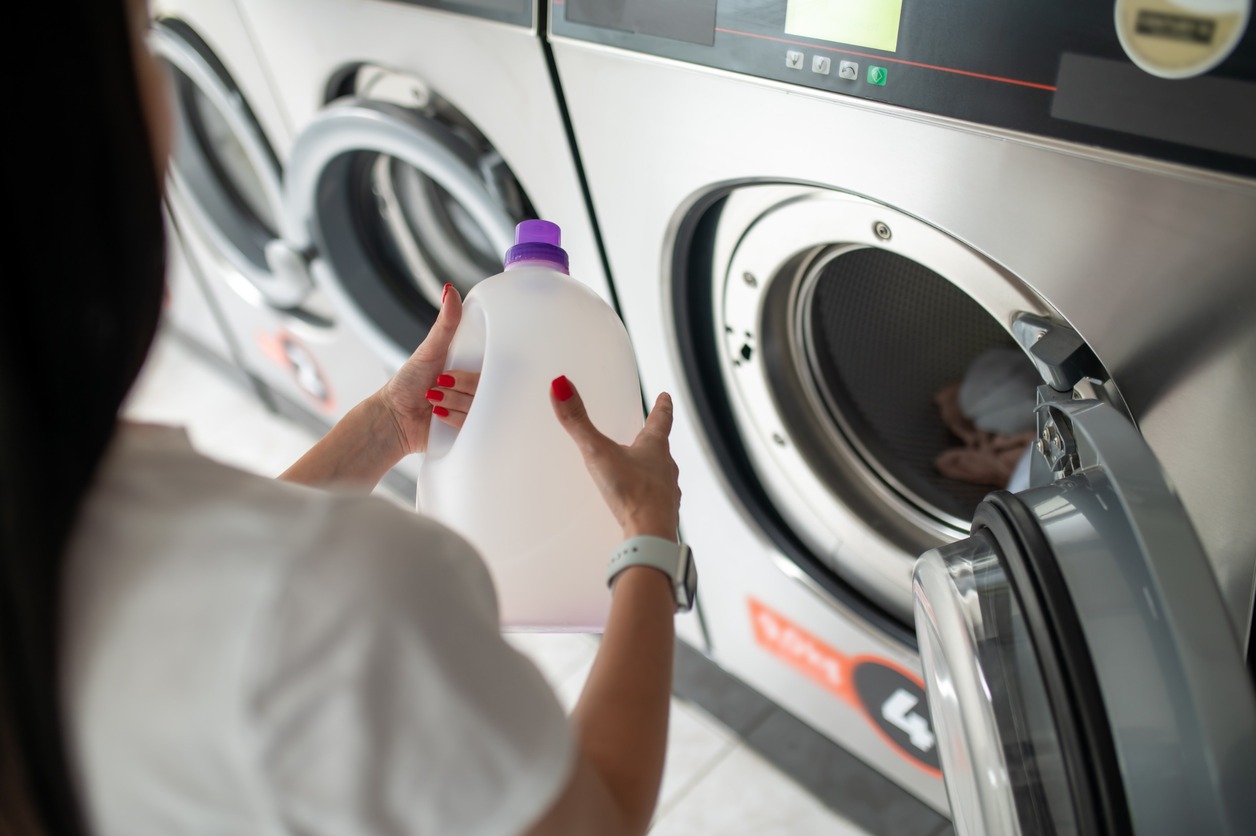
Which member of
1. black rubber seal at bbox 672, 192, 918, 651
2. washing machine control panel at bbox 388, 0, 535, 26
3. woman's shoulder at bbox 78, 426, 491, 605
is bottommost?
black rubber seal at bbox 672, 192, 918, 651

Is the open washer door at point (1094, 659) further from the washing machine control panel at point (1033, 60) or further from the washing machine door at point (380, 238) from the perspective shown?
the washing machine door at point (380, 238)

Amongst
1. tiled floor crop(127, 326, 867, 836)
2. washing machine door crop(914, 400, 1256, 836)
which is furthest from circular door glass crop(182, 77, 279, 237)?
washing machine door crop(914, 400, 1256, 836)

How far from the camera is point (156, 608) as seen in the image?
437mm

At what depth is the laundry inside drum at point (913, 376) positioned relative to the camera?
108cm

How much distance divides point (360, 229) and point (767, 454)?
0.92m

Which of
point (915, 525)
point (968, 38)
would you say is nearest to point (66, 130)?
point (968, 38)

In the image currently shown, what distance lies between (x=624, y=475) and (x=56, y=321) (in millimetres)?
392

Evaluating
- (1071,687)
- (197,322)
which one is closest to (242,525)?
(1071,687)

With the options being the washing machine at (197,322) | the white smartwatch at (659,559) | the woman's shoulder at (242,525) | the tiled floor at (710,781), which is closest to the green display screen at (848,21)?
the white smartwatch at (659,559)

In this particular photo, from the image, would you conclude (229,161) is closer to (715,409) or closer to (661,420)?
(715,409)

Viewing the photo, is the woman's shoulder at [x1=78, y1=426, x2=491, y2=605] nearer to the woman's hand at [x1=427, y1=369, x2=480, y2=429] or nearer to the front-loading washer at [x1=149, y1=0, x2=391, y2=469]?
the woman's hand at [x1=427, y1=369, x2=480, y2=429]

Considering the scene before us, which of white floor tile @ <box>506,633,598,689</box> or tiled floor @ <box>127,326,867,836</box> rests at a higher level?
white floor tile @ <box>506,633,598,689</box>

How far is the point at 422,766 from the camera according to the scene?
447mm

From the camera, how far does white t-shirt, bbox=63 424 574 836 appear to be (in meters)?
0.42
